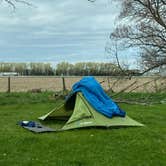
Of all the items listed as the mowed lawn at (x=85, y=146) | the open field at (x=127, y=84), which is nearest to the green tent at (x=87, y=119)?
the mowed lawn at (x=85, y=146)

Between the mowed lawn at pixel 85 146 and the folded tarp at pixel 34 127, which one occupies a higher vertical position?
the folded tarp at pixel 34 127

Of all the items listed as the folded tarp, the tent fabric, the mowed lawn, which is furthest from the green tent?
the folded tarp

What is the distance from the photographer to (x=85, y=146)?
8898 mm

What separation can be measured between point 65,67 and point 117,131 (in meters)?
29.1

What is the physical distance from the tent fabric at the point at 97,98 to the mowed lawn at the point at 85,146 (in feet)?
2.02

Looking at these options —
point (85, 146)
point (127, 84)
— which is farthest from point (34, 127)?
point (127, 84)

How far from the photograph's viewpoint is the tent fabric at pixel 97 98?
451 inches

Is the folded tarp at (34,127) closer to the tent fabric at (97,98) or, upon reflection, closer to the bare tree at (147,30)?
the tent fabric at (97,98)

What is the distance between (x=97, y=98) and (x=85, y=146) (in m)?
3.26

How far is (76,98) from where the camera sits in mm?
12211

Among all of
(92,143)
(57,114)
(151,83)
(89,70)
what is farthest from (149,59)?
(92,143)

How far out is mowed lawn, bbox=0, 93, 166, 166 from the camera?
25.4 feet

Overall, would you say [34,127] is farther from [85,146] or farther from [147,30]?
[147,30]

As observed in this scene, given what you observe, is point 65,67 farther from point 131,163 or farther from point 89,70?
point 131,163
